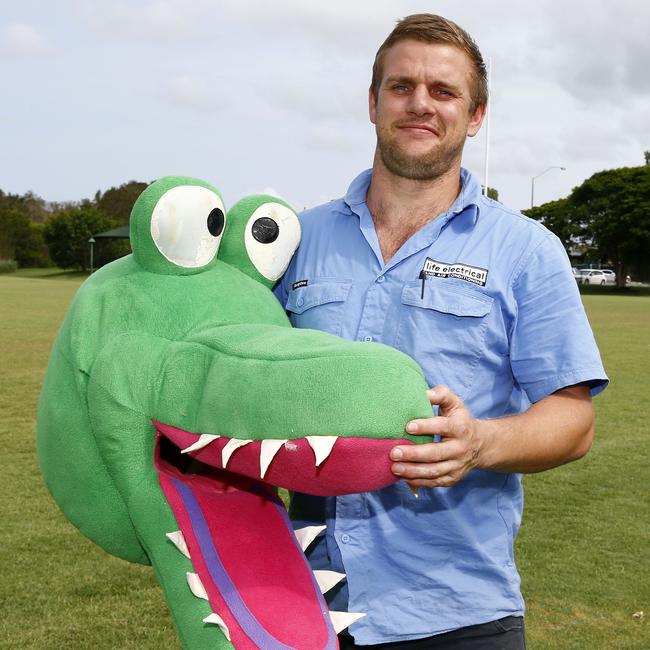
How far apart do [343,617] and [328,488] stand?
0.41 m

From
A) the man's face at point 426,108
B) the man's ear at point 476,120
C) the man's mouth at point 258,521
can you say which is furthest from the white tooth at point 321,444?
the man's ear at point 476,120

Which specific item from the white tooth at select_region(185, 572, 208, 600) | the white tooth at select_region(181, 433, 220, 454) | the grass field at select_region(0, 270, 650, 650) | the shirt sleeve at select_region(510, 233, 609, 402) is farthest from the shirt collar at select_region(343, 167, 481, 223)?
the grass field at select_region(0, 270, 650, 650)

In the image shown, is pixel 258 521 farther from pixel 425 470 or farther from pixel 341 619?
pixel 425 470

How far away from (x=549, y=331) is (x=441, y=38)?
2.63 ft

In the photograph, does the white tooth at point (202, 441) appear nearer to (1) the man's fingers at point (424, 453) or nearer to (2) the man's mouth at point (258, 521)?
(2) the man's mouth at point (258, 521)

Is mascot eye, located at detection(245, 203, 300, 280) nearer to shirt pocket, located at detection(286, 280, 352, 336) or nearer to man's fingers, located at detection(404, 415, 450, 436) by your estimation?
shirt pocket, located at detection(286, 280, 352, 336)

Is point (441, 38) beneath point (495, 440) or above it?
above

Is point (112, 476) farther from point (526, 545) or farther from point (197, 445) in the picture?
point (526, 545)

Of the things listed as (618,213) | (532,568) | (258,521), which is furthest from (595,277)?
(258,521)

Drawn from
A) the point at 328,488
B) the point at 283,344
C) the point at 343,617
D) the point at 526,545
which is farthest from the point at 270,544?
the point at 526,545

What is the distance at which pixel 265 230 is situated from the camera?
7.23 feet

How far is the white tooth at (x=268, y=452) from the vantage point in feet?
4.91

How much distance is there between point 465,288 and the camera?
2193 millimetres

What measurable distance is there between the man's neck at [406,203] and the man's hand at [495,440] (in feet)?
1.88
